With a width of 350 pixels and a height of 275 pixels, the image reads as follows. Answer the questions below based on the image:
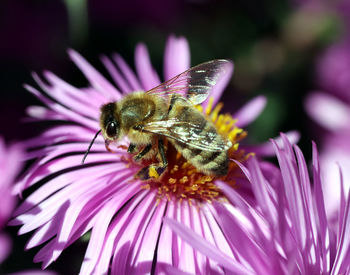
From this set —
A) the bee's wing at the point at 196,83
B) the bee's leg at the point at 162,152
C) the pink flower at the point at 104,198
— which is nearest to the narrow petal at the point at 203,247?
the pink flower at the point at 104,198

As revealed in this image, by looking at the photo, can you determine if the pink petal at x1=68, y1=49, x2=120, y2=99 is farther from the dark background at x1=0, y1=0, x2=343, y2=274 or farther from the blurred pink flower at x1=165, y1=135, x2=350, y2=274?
the blurred pink flower at x1=165, y1=135, x2=350, y2=274

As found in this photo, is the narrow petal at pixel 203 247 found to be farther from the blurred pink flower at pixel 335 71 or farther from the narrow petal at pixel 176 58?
the blurred pink flower at pixel 335 71

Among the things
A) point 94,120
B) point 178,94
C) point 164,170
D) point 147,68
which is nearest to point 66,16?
point 147,68

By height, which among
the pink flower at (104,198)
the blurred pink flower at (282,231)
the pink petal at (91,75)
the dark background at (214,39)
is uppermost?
the dark background at (214,39)

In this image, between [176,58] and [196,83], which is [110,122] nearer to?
[196,83]

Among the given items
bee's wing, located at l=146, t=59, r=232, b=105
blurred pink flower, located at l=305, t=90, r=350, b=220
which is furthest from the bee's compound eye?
blurred pink flower, located at l=305, t=90, r=350, b=220

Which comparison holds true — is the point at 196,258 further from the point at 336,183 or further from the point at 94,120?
the point at 336,183

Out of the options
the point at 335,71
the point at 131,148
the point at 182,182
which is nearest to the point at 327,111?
the point at 335,71
